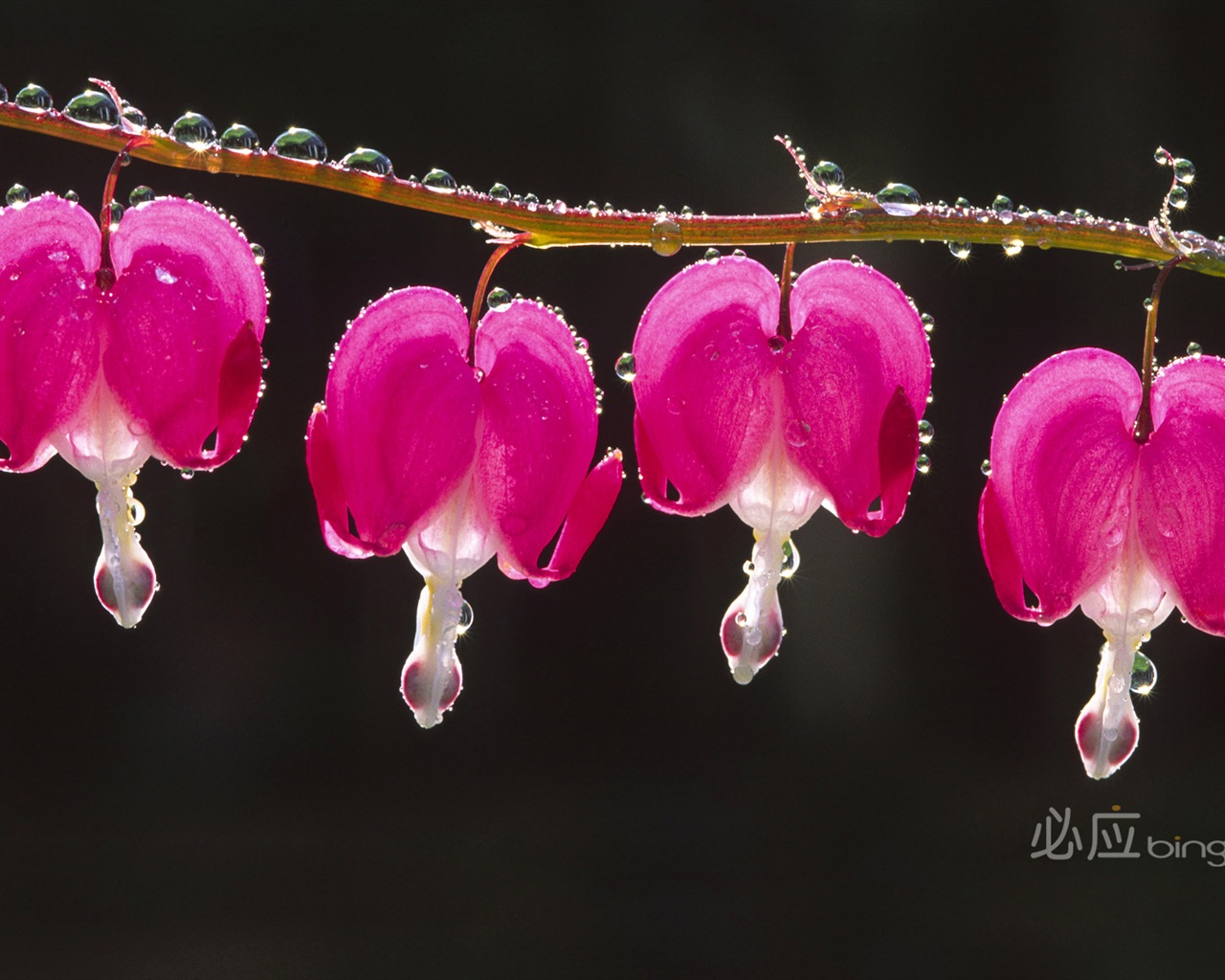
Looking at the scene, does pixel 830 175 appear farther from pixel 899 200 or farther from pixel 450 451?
pixel 450 451

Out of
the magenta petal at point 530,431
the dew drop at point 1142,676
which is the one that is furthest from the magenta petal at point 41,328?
the dew drop at point 1142,676

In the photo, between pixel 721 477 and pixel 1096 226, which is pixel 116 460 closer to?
pixel 721 477

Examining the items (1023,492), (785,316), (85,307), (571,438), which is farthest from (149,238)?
(1023,492)

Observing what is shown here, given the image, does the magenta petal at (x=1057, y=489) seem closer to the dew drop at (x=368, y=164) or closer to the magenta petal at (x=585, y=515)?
the magenta petal at (x=585, y=515)

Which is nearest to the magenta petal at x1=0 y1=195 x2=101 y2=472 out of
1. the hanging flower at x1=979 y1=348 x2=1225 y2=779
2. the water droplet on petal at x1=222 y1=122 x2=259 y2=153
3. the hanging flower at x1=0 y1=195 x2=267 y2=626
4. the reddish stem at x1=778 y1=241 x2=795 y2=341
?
the hanging flower at x1=0 y1=195 x2=267 y2=626

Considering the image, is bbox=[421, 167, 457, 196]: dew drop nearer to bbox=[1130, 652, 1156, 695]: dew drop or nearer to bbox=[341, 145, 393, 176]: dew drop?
bbox=[341, 145, 393, 176]: dew drop

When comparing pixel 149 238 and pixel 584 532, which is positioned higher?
pixel 149 238

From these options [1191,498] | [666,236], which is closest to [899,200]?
[666,236]
